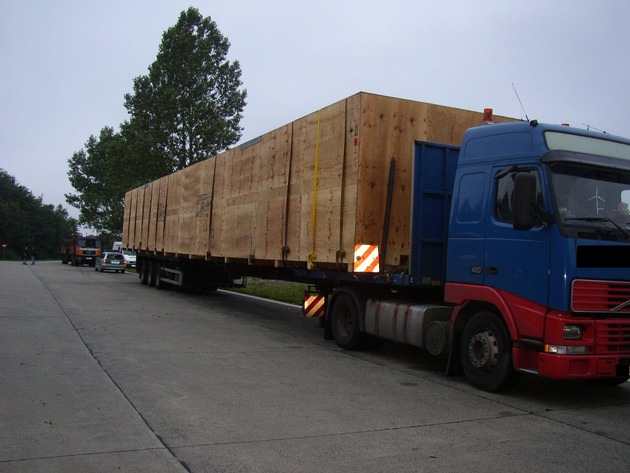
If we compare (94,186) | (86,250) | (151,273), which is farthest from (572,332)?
(94,186)

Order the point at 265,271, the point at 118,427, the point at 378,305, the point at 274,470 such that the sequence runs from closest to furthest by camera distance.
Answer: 1. the point at 274,470
2. the point at 118,427
3. the point at 378,305
4. the point at 265,271

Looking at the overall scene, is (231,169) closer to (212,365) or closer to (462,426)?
(212,365)

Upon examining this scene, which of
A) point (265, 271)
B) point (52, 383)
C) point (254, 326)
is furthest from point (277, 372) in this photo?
point (265, 271)

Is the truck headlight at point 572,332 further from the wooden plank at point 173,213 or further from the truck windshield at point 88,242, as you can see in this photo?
the truck windshield at point 88,242

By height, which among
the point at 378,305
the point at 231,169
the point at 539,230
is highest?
the point at 231,169

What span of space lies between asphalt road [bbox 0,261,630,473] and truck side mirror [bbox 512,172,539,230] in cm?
195

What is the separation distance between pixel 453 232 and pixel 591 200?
172 cm

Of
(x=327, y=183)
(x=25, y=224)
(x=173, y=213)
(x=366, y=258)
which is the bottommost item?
(x=366, y=258)

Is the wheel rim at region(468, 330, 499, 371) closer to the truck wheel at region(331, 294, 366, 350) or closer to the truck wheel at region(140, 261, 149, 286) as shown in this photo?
the truck wheel at region(331, 294, 366, 350)

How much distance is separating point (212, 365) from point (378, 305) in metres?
2.58

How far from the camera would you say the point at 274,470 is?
414 cm

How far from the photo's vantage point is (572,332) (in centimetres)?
592

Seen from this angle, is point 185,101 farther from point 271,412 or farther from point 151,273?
point 271,412

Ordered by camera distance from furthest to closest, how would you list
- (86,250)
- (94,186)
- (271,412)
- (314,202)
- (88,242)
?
(94,186), (88,242), (86,250), (314,202), (271,412)
